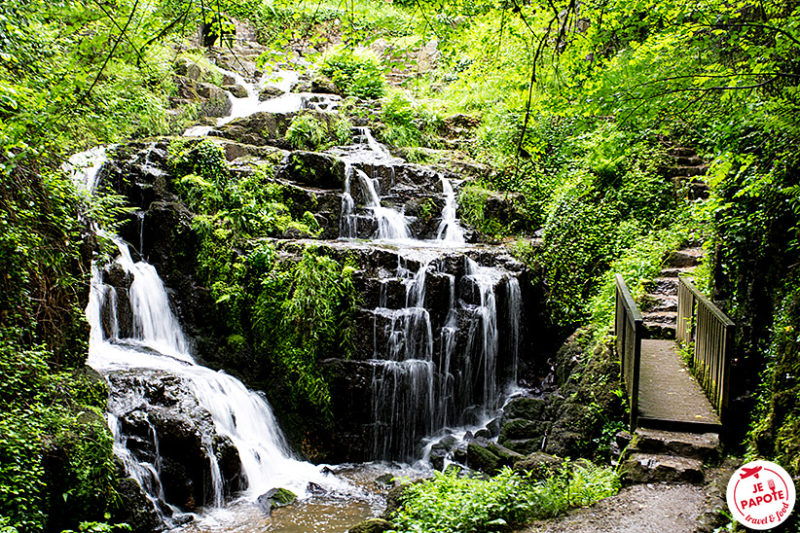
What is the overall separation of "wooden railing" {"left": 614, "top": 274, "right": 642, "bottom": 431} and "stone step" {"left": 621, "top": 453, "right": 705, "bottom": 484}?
55 centimetres

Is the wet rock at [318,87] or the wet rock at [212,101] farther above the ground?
the wet rock at [318,87]

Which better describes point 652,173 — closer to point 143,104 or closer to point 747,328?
point 747,328

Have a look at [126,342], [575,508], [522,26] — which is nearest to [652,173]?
[522,26]

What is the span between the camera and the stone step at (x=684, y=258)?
9.05 m

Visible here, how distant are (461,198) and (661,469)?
337 inches

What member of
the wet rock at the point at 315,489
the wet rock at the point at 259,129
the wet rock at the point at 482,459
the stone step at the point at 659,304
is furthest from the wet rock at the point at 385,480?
the wet rock at the point at 259,129

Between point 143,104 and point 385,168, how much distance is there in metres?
5.81

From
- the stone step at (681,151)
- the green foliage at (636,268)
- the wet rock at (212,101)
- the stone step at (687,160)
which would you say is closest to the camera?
the green foliage at (636,268)

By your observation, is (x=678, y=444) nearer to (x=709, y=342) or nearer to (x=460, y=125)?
(x=709, y=342)

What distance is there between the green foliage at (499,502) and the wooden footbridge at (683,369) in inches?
34.6

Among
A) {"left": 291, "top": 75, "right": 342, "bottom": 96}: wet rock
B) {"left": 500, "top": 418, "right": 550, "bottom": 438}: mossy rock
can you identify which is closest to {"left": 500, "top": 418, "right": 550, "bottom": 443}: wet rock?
{"left": 500, "top": 418, "right": 550, "bottom": 438}: mossy rock

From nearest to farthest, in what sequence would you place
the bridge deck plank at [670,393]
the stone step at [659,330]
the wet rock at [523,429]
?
1. the bridge deck plank at [670,393]
2. the stone step at [659,330]
3. the wet rock at [523,429]

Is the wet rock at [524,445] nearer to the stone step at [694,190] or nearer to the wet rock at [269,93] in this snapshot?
the stone step at [694,190]

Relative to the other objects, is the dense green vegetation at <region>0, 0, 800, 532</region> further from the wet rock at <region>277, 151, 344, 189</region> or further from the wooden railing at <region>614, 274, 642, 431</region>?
the wooden railing at <region>614, 274, 642, 431</region>
